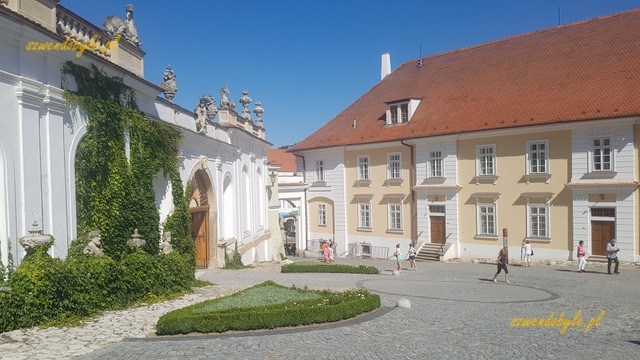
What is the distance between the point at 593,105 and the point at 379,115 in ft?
47.0

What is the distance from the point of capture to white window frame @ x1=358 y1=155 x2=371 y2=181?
117 ft

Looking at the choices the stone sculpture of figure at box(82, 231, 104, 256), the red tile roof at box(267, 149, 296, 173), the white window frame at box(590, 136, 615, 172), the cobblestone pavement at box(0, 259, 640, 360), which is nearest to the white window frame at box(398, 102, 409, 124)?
the white window frame at box(590, 136, 615, 172)

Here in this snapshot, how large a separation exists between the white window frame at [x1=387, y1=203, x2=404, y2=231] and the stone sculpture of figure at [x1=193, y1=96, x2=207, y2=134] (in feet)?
52.4

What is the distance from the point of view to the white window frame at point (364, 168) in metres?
35.7

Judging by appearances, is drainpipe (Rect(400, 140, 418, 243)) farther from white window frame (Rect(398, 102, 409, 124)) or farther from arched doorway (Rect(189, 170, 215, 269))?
arched doorway (Rect(189, 170, 215, 269))

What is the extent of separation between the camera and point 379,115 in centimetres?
3656

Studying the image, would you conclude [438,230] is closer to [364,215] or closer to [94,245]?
[364,215]

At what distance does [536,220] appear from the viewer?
90.8 feet

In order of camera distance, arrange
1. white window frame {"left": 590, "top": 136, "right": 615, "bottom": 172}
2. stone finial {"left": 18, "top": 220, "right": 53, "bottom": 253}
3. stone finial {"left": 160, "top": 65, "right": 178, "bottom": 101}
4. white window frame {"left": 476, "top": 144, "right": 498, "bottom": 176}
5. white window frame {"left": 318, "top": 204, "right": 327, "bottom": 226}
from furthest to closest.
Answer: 1. white window frame {"left": 318, "top": 204, "right": 327, "bottom": 226}
2. white window frame {"left": 476, "top": 144, "right": 498, "bottom": 176}
3. white window frame {"left": 590, "top": 136, "right": 615, "bottom": 172}
4. stone finial {"left": 160, "top": 65, "right": 178, "bottom": 101}
5. stone finial {"left": 18, "top": 220, "right": 53, "bottom": 253}

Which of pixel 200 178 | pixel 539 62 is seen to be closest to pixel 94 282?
pixel 200 178

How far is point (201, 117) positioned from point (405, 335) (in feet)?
44.6

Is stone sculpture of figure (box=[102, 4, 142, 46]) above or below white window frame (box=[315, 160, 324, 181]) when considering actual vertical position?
above

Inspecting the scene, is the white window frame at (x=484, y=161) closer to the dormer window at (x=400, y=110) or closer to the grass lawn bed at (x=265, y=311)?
the dormer window at (x=400, y=110)

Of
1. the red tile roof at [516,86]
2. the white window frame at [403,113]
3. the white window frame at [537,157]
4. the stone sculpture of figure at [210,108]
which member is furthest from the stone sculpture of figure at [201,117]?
the white window frame at [537,157]
